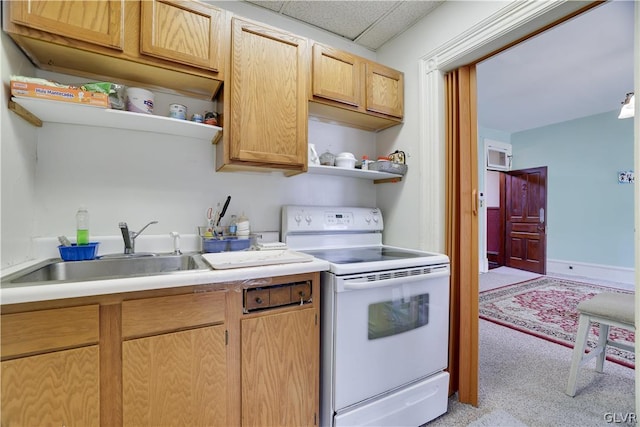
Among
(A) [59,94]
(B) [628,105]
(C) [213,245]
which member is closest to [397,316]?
(C) [213,245]

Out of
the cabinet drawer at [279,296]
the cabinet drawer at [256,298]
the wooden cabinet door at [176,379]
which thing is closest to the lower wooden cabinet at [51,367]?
the wooden cabinet door at [176,379]

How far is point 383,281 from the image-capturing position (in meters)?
1.37

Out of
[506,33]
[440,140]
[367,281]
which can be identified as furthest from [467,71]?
[367,281]

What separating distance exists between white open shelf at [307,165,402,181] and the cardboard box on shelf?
108 cm

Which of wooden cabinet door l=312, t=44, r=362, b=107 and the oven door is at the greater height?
wooden cabinet door l=312, t=44, r=362, b=107

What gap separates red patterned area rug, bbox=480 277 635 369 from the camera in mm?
2412

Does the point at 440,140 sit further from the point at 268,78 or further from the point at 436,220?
the point at 268,78

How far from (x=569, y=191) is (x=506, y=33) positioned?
190 inches

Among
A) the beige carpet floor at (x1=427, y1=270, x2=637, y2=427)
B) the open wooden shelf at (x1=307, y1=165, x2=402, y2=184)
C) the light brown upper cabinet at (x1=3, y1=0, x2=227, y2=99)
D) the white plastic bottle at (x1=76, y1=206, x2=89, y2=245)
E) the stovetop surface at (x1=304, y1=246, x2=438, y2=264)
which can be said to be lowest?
the beige carpet floor at (x1=427, y1=270, x2=637, y2=427)

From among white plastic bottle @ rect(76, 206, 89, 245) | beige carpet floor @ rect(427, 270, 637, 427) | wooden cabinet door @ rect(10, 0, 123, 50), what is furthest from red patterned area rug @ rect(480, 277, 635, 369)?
wooden cabinet door @ rect(10, 0, 123, 50)

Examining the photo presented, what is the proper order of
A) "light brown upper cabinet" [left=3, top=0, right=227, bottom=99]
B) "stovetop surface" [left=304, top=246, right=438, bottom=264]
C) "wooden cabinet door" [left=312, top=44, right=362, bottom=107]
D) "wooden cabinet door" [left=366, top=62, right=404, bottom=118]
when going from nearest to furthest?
1. "light brown upper cabinet" [left=3, top=0, right=227, bottom=99]
2. "stovetop surface" [left=304, top=246, right=438, bottom=264]
3. "wooden cabinet door" [left=312, top=44, right=362, bottom=107]
4. "wooden cabinet door" [left=366, top=62, right=404, bottom=118]

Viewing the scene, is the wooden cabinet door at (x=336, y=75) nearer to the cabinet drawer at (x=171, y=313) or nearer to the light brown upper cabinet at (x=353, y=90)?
the light brown upper cabinet at (x=353, y=90)

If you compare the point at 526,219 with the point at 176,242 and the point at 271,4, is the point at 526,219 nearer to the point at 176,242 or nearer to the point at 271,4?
the point at 271,4

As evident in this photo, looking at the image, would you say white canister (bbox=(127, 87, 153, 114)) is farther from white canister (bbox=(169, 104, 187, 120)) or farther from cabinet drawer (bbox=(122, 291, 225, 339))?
cabinet drawer (bbox=(122, 291, 225, 339))
